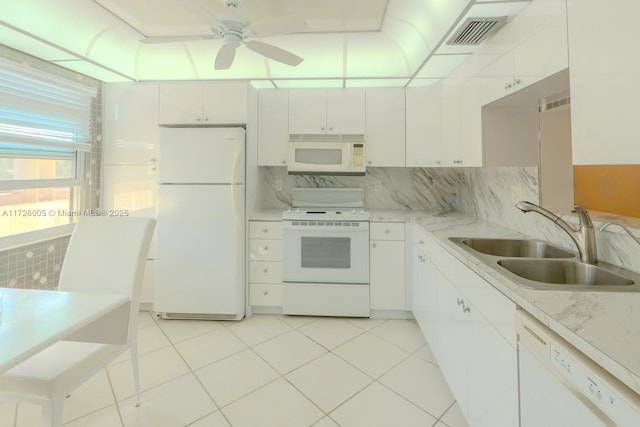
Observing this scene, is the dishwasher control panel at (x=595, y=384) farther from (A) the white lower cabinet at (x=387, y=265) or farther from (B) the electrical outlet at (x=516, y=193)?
(A) the white lower cabinet at (x=387, y=265)

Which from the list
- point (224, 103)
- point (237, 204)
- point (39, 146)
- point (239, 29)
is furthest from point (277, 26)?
point (39, 146)

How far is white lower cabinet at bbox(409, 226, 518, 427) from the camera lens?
1.06 m

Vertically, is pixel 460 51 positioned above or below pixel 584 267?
above

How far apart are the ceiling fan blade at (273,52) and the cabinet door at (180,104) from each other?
3.79 ft

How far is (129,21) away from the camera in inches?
96.0

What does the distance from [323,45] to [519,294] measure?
2588mm

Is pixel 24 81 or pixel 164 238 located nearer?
pixel 24 81

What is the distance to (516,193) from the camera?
7.06ft

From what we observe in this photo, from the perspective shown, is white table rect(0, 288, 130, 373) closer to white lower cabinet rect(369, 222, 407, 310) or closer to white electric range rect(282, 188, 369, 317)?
white electric range rect(282, 188, 369, 317)

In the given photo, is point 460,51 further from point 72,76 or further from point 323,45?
point 72,76

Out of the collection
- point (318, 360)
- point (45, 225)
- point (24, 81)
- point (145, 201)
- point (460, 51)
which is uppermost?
point (460, 51)

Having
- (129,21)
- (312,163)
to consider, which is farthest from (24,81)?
(312,163)

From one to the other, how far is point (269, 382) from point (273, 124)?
2.35 metres

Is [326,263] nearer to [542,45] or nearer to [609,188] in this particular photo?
[609,188]
